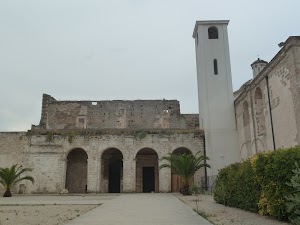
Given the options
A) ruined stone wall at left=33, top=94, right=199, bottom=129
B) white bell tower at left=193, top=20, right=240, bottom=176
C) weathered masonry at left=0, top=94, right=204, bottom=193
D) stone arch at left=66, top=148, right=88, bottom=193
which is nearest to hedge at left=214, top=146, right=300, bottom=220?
white bell tower at left=193, top=20, right=240, bottom=176

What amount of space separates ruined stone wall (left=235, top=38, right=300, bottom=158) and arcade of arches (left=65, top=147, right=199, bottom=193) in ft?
18.5

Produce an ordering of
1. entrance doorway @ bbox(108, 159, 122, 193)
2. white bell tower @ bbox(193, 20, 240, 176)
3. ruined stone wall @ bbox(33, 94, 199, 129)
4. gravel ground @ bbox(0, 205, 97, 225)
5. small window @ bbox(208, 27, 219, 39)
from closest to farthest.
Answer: gravel ground @ bbox(0, 205, 97, 225), white bell tower @ bbox(193, 20, 240, 176), small window @ bbox(208, 27, 219, 39), entrance doorway @ bbox(108, 159, 122, 193), ruined stone wall @ bbox(33, 94, 199, 129)

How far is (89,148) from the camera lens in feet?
85.3

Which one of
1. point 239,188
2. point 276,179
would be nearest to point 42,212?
point 239,188

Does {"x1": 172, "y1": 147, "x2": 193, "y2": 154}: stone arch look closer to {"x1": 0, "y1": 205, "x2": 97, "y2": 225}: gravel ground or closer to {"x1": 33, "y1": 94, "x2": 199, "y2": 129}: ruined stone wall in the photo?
{"x1": 33, "y1": 94, "x2": 199, "y2": 129}: ruined stone wall

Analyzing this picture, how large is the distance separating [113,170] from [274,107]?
48.9 feet

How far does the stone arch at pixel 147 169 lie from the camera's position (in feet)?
90.9

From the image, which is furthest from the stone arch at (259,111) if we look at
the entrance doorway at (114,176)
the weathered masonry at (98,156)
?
the entrance doorway at (114,176)

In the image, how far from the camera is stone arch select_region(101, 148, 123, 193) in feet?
89.7

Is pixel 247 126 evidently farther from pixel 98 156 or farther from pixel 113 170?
pixel 113 170

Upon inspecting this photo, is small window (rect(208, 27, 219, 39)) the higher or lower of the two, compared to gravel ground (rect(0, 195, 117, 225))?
higher

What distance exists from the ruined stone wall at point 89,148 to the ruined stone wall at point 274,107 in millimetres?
3990

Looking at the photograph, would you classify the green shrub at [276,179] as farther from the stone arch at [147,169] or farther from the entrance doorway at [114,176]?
the entrance doorway at [114,176]

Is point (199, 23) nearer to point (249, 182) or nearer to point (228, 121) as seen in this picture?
point (228, 121)
